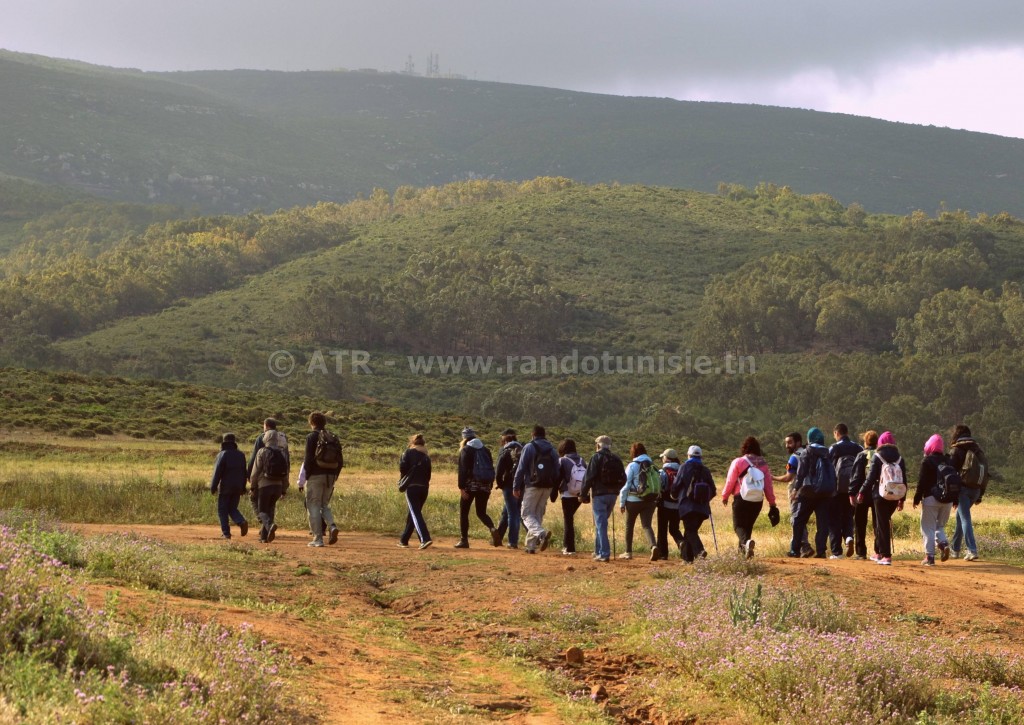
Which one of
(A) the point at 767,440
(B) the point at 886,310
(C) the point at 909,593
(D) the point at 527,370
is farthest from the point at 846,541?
(B) the point at 886,310

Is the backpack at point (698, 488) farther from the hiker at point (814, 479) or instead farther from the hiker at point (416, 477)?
the hiker at point (416, 477)

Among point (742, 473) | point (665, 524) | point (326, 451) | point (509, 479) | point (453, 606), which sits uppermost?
point (326, 451)

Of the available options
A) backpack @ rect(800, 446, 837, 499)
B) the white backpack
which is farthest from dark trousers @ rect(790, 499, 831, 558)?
the white backpack

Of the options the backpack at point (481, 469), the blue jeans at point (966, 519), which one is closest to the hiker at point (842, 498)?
the blue jeans at point (966, 519)

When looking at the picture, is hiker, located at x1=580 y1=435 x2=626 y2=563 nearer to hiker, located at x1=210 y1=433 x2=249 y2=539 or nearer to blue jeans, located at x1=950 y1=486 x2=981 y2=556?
blue jeans, located at x1=950 y1=486 x2=981 y2=556

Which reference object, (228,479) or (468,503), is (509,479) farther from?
(228,479)

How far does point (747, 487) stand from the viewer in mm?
13312

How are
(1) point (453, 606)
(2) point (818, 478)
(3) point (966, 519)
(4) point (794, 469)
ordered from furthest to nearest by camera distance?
(3) point (966, 519)
(4) point (794, 469)
(2) point (818, 478)
(1) point (453, 606)

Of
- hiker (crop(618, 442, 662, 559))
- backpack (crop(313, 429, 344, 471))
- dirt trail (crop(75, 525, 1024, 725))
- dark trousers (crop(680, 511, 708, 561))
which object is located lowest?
dirt trail (crop(75, 525, 1024, 725))

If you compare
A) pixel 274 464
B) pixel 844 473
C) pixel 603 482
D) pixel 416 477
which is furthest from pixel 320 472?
pixel 844 473

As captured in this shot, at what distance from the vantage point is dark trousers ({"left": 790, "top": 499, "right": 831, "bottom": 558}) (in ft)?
46.3

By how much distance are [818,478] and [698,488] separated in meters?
1.54

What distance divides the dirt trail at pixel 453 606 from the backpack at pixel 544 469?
87 cm

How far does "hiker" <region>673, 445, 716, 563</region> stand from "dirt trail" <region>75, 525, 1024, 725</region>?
23.1 inches
